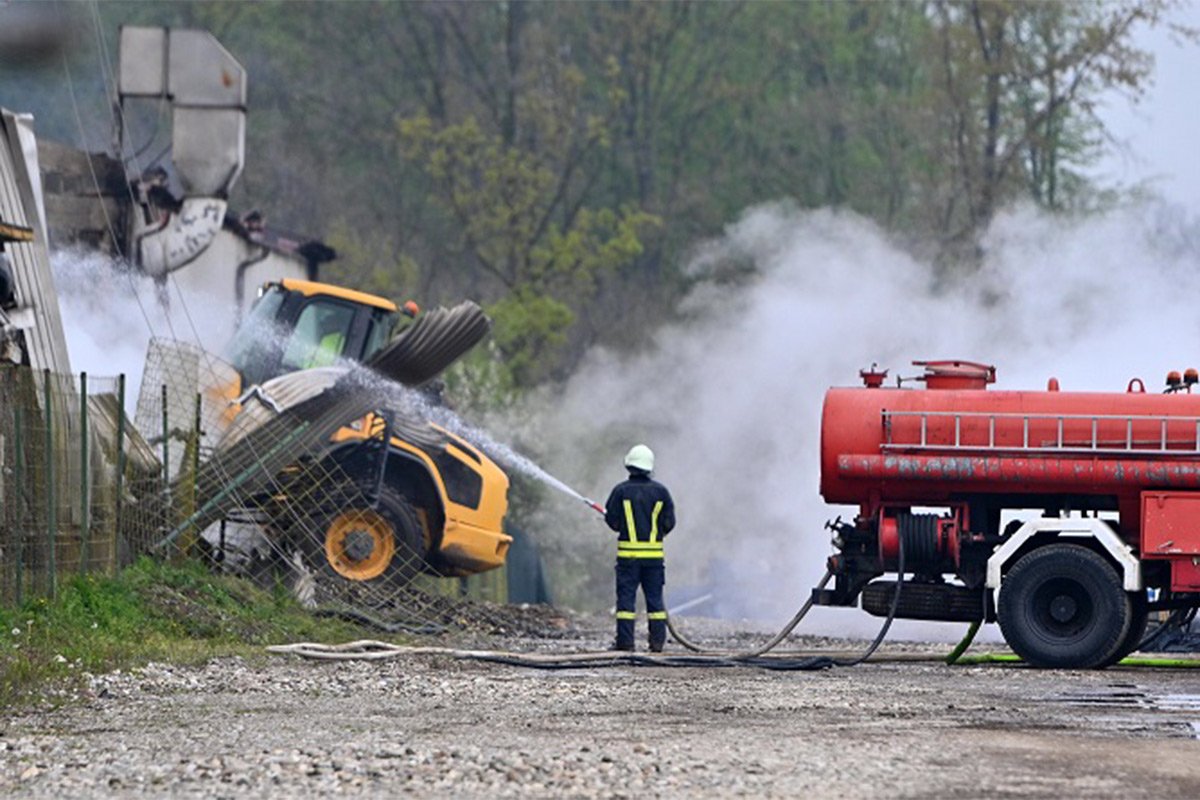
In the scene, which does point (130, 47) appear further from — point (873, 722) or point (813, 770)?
point (813, 770)

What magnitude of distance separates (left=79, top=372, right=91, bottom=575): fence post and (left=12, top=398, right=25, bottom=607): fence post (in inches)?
37.3

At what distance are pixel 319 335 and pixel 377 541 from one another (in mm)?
2102

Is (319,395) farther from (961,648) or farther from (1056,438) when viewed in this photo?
(1056,438)

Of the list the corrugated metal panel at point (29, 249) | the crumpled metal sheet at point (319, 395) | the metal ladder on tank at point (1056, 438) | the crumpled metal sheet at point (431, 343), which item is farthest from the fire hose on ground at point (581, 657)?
the corrugated metal panel at point (29, 249)

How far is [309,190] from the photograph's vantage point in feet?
174

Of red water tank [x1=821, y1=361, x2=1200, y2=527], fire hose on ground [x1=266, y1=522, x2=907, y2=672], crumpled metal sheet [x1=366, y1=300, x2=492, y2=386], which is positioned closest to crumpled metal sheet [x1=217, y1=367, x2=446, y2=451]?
crumpled metal sheet [x1=366, y1=300, x2=492, y2=386]

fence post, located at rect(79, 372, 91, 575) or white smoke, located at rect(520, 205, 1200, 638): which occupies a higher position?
white smoke, located at rect(520, 205, 1200, 638)

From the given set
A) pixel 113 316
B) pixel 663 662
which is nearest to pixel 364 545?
pixel 663 662

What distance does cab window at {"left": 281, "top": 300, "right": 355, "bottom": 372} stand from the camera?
70.9ft

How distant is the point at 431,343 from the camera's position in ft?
70.1

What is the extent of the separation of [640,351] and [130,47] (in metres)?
18.8

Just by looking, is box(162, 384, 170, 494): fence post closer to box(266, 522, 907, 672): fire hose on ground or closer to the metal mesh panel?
the metal mesh panel

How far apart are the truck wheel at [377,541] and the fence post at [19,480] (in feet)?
16.7

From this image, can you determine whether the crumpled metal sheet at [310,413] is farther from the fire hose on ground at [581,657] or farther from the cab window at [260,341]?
the fire hose on ground at [581,657]
